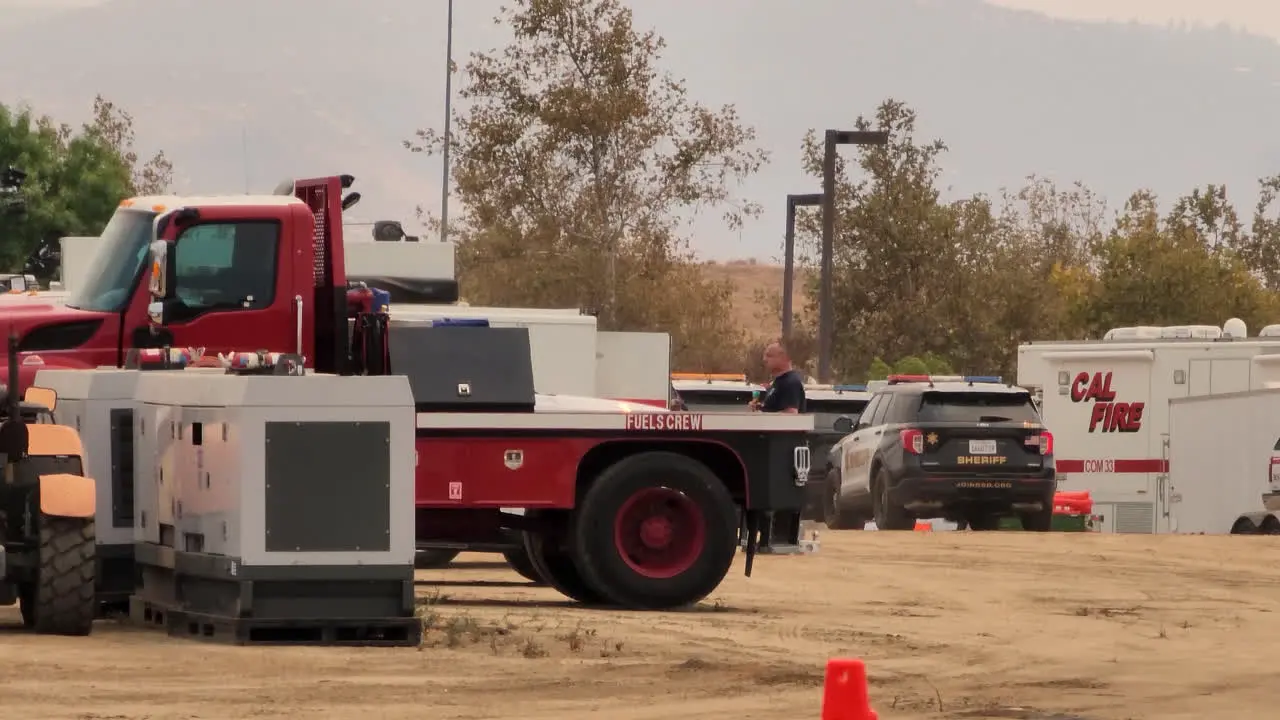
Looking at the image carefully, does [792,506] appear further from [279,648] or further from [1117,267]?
[1117,267]

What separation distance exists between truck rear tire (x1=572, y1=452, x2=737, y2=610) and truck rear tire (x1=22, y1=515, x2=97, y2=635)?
3.74 meters

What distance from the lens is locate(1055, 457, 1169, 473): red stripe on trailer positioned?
3169 centimetres

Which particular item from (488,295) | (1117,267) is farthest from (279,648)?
(1117,267)

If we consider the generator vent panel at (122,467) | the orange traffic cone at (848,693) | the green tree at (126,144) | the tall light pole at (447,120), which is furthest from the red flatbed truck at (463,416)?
the green tree at (126,144)

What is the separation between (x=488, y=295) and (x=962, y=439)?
88.1 feet

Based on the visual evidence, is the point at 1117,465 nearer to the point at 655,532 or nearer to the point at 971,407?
the point at 971,407

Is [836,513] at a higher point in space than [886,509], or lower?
lower

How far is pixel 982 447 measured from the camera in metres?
28.2

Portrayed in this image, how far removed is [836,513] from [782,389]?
1221 centimetres

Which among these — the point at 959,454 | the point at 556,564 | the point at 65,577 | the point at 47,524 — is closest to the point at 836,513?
the point at 959,454

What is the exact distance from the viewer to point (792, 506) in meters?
16.5

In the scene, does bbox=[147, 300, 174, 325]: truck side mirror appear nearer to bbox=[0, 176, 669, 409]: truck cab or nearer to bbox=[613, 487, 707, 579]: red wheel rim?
bbox=[0, 176, 669, 409]: truck cab

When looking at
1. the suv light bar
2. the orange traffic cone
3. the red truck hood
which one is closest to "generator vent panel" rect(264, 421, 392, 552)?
the red truck hood

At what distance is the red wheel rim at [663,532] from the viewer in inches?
643
